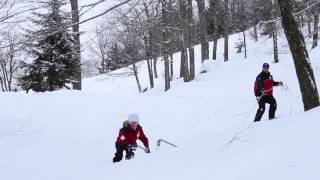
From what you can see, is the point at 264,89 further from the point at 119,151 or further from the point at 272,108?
the point at 119,151

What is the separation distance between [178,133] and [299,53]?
24.8 ft

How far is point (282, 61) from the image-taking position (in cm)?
3116

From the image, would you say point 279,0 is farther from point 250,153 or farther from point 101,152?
point 101,152

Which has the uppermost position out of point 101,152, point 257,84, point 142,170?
point 257,84

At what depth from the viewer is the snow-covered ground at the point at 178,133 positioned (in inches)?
227

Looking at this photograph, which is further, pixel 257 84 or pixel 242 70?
pixel 242 70

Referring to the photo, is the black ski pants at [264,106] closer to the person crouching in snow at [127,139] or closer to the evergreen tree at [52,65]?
the person crouching in snow at [127,139]

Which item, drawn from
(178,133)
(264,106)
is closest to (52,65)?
(178,133)

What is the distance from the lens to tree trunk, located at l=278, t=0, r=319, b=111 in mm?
8680

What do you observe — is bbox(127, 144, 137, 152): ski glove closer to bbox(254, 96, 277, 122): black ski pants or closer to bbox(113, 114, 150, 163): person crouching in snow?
bbox(113, 114, 150, 163): person crouching in snow

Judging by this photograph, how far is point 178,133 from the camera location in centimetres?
1584

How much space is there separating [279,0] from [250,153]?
12.3ft

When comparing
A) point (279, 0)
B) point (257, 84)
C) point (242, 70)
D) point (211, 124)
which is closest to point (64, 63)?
point (242, 70)

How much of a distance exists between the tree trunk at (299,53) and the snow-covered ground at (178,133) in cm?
46
